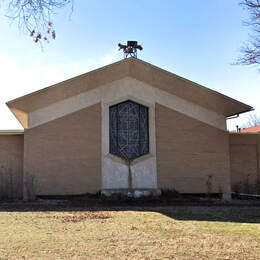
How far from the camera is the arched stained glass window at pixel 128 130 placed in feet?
49.7

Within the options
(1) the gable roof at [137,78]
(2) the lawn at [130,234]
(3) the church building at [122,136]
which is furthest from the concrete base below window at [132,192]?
(1) the gable roof at [137,78]

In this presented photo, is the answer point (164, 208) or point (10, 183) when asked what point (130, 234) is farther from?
point (10, 183)

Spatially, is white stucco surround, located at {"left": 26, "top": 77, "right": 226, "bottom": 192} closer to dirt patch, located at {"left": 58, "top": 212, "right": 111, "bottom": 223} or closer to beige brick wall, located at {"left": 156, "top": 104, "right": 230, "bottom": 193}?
beige brick wall, located at {"left": 156, "top": 104, "right": 230, "bottom": 193}

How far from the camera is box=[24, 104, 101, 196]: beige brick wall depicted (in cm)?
1445

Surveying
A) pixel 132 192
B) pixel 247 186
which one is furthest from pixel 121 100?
pixel 247 186

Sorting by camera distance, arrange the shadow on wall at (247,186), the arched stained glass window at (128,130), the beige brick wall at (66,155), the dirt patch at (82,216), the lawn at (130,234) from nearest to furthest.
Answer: the lawn at (130,234)
the dirt patch at (82,216)
the beige brick wall at (66,155)
the arched stained glass window at (128,130)
the shadow on wall at (247,186)

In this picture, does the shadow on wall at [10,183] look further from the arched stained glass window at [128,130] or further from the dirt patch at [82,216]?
the dirt patch at [82,216]

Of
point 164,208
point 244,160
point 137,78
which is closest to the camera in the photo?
point 164,208

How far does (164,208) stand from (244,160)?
696cm

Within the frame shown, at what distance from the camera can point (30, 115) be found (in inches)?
579

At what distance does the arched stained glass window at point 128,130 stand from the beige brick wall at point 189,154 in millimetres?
661

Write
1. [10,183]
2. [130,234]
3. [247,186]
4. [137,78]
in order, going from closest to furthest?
[130,234] < [10,183] < [137,78] < [247,186]

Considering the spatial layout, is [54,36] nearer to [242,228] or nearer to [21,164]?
[242,228]

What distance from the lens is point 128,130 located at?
1531 cm
